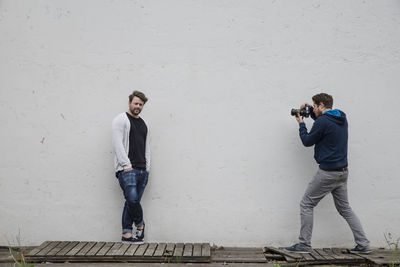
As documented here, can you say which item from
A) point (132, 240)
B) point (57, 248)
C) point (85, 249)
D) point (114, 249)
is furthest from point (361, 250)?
point (57, 248)

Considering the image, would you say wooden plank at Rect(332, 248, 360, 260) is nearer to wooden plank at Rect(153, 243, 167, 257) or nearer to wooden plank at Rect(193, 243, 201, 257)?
wooden plank at Rect(193, 243, 201, 257)

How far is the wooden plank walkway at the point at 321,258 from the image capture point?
3961 millimetres

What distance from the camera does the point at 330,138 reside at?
13.5 ft

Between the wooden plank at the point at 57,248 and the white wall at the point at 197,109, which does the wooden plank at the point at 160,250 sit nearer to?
the white wall at the point at 197,109

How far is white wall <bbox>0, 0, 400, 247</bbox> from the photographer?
463 cm

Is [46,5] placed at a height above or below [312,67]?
above

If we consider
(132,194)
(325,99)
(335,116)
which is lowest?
(132,194)

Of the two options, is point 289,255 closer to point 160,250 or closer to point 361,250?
point 361,250

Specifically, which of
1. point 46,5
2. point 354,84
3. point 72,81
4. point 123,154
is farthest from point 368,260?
point 46,5

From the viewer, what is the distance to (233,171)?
183 inches

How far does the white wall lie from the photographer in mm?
419

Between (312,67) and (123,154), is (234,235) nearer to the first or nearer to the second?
(123,154)

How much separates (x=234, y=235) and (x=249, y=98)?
1727 millimetres

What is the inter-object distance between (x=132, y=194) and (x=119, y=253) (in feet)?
2.15
